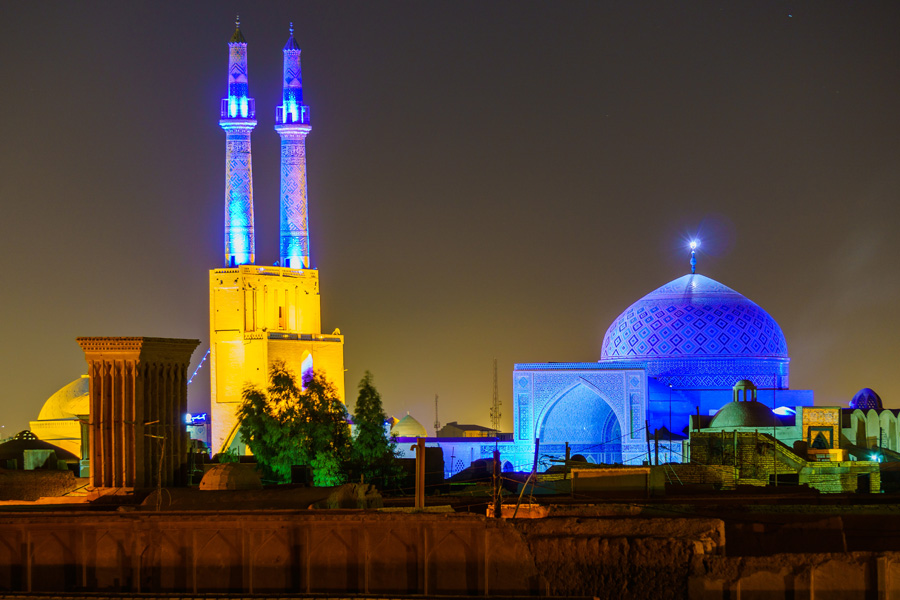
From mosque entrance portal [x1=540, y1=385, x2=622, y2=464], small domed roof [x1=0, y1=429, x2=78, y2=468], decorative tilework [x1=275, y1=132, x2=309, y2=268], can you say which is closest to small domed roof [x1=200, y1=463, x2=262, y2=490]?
small domed roof [x1=0, y1=429, x2=78, y2=468]

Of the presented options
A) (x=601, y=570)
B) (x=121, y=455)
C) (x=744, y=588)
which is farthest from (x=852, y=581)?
(x=121, y=455)

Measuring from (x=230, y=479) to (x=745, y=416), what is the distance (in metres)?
13.4

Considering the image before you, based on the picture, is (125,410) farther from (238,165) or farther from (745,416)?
(238,165)

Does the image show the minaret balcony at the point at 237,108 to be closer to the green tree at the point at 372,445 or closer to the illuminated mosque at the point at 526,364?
the illuminated mosque at the point at 526,364

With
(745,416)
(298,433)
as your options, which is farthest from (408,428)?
(298,433)

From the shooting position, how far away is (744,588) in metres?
14.4

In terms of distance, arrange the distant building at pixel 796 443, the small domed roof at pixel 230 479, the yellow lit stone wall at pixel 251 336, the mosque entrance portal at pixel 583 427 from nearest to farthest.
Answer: the small domed roof at pixel 230 479 → the distant building at pixel 796 443 → the mosque entrance portal at pixel 583 427 → the yellow lit stone wall at pixel 251 336

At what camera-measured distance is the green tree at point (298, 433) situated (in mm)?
24844

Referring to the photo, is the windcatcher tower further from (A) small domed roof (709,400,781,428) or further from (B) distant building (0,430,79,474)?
(A) small domed roof (709,400,781,428)

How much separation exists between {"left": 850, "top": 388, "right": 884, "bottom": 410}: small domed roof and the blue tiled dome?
226 centimetres

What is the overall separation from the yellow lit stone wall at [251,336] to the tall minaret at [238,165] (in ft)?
2.30

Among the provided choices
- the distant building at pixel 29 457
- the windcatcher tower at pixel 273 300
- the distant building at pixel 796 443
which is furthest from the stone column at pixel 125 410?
the windcatcher tower at pixel 273 300

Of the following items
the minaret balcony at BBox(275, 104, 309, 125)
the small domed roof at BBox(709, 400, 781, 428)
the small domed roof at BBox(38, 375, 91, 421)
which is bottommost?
the small domed roof at BBox(709, 400, 781, 428)

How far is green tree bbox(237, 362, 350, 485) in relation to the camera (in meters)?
24.8
